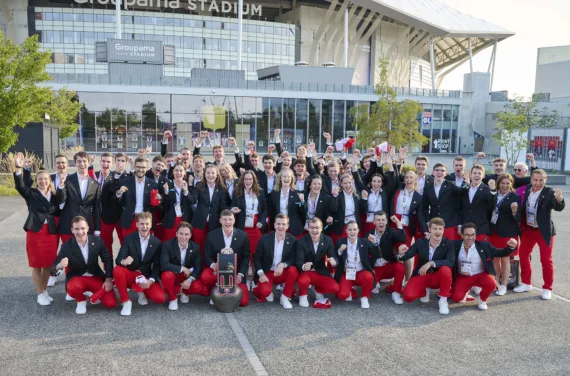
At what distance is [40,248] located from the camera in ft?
21.5

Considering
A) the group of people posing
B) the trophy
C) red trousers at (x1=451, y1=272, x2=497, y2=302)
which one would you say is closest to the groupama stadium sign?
the group of people posing

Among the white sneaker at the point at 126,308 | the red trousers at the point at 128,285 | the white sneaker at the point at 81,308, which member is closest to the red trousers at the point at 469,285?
the red trousers at the point at 128,285

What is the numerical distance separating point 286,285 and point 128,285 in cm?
209

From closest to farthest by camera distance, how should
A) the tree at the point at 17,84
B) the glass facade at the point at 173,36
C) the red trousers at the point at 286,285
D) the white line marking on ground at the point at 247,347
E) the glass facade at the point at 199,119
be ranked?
the white line marking on ground at the point at 247,347, the red trousers at the point at 286,285, the tree at the point at 17,84, the glass facade at the point at 199,119, the glass facade at the point at 173,36

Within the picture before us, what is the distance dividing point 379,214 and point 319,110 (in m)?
35.0

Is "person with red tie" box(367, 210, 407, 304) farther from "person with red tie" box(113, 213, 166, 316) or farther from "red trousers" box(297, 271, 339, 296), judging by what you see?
"person with red tie" box(113, 213, 166, 316)

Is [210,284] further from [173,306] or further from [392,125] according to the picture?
[392,125]

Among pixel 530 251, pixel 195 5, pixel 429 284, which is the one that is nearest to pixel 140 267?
pixel 429 284

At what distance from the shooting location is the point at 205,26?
168 ft

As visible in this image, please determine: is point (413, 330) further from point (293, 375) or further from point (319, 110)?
point (319, 110)

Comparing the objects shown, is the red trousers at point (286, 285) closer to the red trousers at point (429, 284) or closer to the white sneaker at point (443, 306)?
the red trousers at point (429, 284)

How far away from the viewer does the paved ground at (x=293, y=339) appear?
4.75 meters

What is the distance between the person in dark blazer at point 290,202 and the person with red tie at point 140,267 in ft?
6.88

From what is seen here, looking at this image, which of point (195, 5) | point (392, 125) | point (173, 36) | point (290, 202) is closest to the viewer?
point (290, 202)
